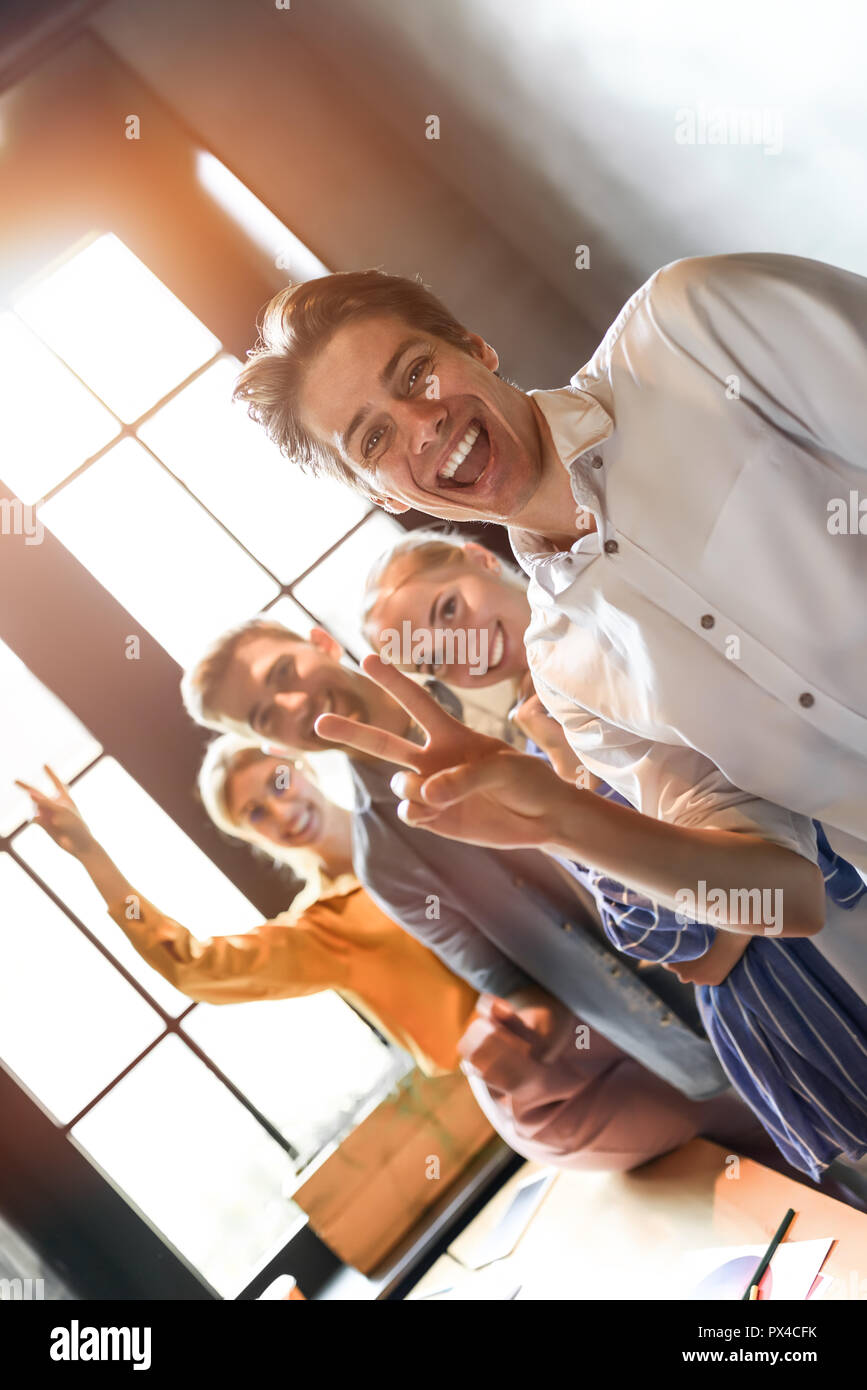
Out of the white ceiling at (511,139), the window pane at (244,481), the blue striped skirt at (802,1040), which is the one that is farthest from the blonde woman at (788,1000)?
the white ceiling at (511,139)

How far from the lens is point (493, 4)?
7.31 feet

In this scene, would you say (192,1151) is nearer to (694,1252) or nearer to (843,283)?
(694,1252)

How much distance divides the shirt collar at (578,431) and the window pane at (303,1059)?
1450 mm

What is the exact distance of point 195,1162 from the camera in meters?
2.21

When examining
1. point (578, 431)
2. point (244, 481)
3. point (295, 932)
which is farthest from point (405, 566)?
point (578, 431)

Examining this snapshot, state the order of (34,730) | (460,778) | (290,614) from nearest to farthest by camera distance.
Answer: (460,778), (34,730), (290,614)

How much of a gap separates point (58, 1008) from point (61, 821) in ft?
1.32

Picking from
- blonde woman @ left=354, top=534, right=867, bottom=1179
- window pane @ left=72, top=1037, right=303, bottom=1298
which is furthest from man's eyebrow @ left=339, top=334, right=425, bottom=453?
window pane @ left=72, top=1037, right=303, bottom=1298

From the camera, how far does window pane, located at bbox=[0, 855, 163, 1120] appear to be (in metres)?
2.20

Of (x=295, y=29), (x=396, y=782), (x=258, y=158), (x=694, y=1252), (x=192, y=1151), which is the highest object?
(x=295, y=29)

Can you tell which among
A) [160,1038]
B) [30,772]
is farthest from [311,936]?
[30,772]

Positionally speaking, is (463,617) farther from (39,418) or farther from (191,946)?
(39,418)

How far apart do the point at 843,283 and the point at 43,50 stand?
7.12ft

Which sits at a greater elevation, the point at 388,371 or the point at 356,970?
the point at 388,371
